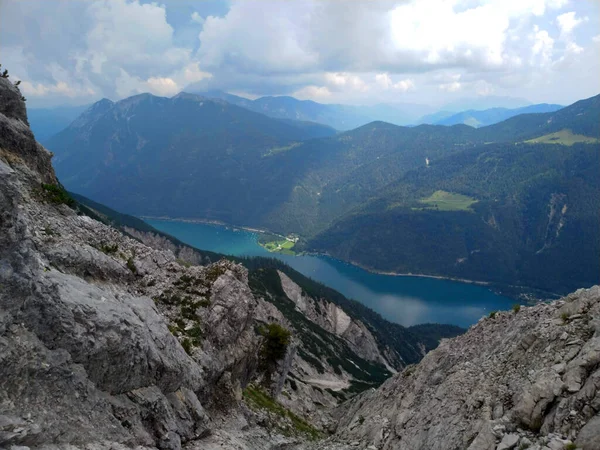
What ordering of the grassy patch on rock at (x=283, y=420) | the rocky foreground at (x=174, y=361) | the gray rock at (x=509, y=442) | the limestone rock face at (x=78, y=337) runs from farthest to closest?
the grassy patch on rock at (x=283, y=420) → the gray rock at (x=509, y=442) → the rocky foreground at (x=174, y=361) → the limestone rock face at (x=78, y=337)

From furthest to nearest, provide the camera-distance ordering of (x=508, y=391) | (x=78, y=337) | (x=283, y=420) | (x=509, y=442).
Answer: (x=283, y=420)
(x=508, y=391)
(x=78, y=337)
(x=509, y=442)

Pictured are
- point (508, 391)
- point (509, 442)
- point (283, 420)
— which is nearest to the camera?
point (509, 442)

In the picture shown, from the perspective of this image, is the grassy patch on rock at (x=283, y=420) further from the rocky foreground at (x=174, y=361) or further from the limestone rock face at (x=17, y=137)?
the limestone rock face at (x=17, y=137)

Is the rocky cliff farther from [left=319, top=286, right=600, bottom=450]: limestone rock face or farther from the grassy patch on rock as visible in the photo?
[left=319, top=286, right=600, bottom=450]: limestone rock face

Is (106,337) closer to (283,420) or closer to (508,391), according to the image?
(508,391)

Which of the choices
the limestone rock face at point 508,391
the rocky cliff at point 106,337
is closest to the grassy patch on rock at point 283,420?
the rocky cliff at point 106,337

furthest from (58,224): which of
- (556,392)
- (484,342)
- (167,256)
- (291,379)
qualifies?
(291,379)

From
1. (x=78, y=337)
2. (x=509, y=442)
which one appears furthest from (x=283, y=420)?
(x=509, y=442)
